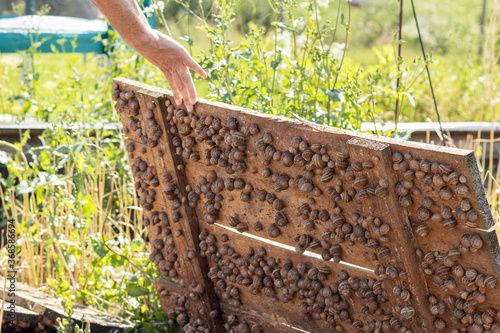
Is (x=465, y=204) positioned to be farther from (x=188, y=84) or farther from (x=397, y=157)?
(x=188, y=84)

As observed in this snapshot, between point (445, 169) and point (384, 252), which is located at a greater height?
point (445, 169)

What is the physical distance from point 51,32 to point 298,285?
284 centimetres

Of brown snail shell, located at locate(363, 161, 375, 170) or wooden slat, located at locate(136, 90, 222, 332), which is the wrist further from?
brown snail shell, located at locate(363, 161, 375, 170)

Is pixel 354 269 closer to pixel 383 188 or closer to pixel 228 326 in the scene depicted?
pixel 383 188

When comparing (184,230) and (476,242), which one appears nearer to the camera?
(476,242)

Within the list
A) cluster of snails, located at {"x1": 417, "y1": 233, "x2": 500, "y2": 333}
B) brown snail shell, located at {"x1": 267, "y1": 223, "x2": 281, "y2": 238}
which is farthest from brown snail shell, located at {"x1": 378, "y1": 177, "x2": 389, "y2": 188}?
brown snail shell, located at {"x1": 267, "y1": 223, "x2": 281, "y2": 238}

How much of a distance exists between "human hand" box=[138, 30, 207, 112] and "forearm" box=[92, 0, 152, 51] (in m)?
0.03

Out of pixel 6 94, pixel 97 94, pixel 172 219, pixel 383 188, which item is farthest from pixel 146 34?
pixel 6 94

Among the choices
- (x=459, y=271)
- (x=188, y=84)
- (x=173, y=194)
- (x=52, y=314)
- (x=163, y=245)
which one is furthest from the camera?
(x=52, y=314)

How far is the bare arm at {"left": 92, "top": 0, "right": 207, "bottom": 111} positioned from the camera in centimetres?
156

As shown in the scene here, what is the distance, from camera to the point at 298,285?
5.40 feet

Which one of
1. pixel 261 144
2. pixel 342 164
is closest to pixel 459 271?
pixel 342 164

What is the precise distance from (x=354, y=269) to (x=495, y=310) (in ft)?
1.25

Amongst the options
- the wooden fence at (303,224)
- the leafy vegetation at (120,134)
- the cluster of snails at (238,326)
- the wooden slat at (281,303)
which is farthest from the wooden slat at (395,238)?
the leafy vegetation at (120,134)
